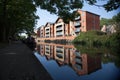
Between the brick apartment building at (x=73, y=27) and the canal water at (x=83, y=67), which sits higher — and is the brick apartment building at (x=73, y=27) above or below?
above

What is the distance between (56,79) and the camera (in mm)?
9953

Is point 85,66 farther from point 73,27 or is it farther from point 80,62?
point 73,27

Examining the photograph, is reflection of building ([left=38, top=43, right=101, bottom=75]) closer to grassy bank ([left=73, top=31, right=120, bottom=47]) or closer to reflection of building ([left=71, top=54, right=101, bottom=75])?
reflection of building ([left=71, top=54, right=101, bottom=75])

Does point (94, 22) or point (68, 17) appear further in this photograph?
point (94, 22)

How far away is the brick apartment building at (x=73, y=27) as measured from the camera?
7438cm

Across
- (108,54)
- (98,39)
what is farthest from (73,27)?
(108,54)

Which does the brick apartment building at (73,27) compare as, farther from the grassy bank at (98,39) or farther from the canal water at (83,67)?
the canal water at (83,67)

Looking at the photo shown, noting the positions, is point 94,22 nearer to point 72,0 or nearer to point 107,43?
point 107,43

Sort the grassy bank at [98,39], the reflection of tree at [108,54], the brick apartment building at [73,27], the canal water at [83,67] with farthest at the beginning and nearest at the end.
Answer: the brick apartment building at [73,27]
the grassy bank at [98,39]
the reflection of tree at [108,54]
the canal water at [83,67]

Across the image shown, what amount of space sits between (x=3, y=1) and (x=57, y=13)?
50.7 ft

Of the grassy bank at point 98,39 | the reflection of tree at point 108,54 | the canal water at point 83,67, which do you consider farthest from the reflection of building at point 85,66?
the grassy bank at point 98,39

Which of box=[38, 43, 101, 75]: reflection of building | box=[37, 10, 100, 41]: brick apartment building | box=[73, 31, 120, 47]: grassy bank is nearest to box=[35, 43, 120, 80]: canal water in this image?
box=[38, 43, 101, 75]: reflection of building

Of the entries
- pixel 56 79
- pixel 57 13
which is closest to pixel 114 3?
pixel 56 79

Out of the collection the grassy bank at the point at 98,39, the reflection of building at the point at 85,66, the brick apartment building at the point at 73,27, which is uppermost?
the brick apartment building at the point at 73,27
